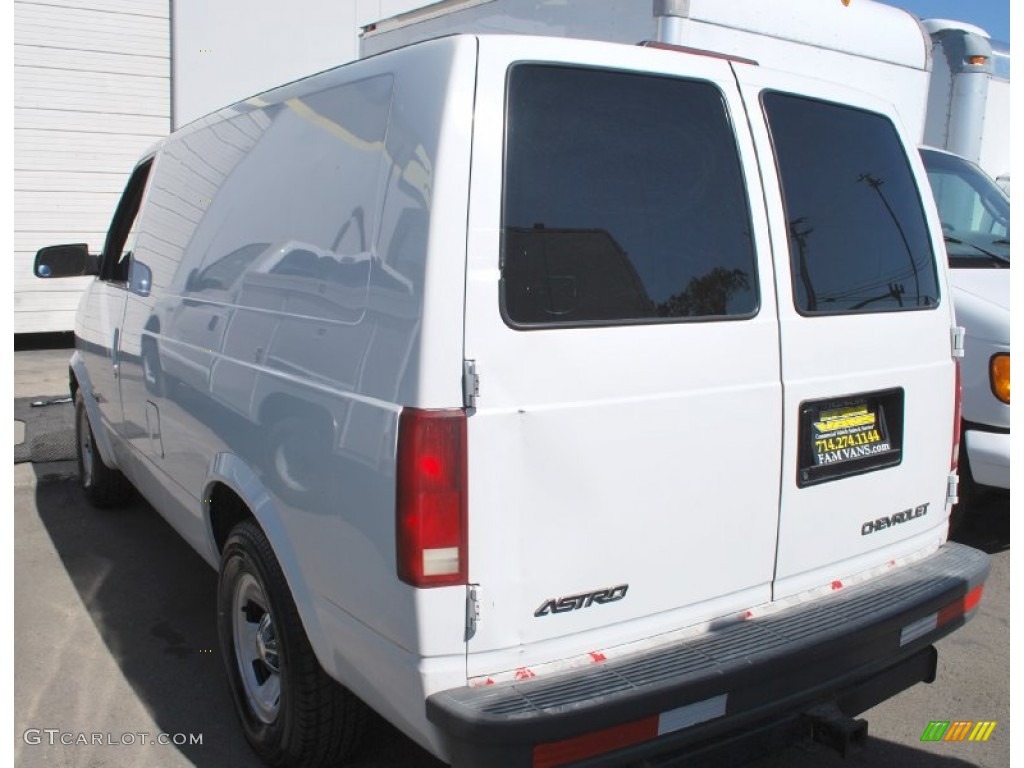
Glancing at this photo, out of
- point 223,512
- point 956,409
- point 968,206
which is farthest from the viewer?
point 968,206

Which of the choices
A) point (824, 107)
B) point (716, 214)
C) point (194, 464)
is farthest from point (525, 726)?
point (824, 107)

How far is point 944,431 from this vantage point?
125 inches

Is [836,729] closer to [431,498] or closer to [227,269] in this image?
[431,498]

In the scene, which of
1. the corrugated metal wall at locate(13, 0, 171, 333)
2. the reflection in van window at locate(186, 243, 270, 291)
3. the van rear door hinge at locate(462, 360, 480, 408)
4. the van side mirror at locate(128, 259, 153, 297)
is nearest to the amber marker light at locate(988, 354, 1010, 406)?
the van rear door hinge at locate(462, 360, 480, 408)

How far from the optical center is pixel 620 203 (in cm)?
243

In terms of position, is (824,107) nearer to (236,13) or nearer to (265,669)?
(265,669)

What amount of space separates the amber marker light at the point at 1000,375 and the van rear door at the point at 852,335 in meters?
1.42

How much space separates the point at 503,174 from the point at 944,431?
188cm

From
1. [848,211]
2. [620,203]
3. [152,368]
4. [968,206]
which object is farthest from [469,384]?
[968,206]

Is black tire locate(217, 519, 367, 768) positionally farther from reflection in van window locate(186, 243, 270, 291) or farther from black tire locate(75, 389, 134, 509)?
black tire locate(75, 389, 134, 509)

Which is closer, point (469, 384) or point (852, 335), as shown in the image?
point (469, 384)

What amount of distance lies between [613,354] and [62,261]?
11.7ft

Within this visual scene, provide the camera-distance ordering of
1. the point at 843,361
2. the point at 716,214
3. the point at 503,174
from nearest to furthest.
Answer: the point at 503,174, the point at 716,214, the point at 843,361

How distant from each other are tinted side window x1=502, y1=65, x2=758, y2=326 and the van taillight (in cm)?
33
